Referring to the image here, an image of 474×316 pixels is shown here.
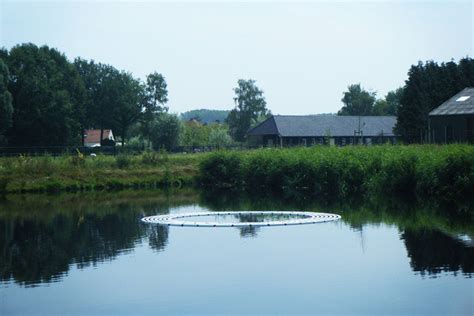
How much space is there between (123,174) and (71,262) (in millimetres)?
34837

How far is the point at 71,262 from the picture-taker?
847 inches

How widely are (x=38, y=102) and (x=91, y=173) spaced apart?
22619 millimetres

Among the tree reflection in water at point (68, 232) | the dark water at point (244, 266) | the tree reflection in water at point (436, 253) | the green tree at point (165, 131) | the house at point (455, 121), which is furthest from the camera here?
the green tree at point (165, 131)

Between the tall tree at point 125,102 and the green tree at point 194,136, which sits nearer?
the tall tree at point 125,102

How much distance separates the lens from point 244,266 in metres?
19.6

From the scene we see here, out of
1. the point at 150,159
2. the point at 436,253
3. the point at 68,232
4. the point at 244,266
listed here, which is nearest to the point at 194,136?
the point at 150,159

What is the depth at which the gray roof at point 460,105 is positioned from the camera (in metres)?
51.8

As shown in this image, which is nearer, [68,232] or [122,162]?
[68,232]

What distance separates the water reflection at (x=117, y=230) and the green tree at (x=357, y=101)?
3238 inches

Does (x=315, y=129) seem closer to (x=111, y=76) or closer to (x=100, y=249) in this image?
(x=111, y=76)

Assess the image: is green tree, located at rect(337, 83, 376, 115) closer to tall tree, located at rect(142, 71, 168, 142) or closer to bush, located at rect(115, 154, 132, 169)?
tall tree, located at rect(142, 71, 168, 142)

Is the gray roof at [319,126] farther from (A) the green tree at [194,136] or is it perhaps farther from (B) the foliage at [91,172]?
(B) the foliage at [91,172]

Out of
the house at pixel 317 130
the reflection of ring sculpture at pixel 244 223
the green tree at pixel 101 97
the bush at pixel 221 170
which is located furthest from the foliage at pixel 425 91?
the reflection of ring sculpture at pixel 244 223

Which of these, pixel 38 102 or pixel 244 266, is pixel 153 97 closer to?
pixel 38 102
